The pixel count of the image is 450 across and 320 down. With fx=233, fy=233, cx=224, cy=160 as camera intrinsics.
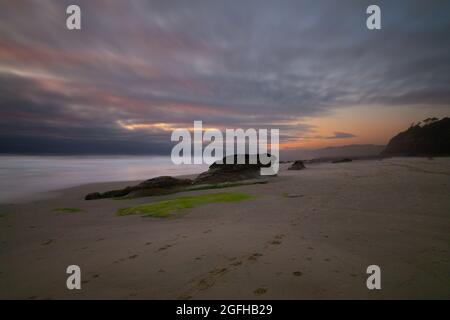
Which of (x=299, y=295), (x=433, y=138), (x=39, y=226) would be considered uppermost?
(x=433, y=138)

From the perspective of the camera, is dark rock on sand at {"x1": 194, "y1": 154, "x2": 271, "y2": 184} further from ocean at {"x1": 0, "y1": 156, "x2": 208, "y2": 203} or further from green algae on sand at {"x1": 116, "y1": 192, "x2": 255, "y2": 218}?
ocean at {"x1": 0, "y1": 156, "x2": 208, "y2": 203}

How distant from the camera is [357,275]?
142 inches

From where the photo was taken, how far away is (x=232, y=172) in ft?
63.5

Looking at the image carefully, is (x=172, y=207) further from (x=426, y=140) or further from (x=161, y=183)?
(x=426, y=140)

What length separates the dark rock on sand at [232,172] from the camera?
18469 millimetres

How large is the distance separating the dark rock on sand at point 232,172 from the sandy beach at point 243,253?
992cm

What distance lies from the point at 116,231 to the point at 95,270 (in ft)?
8.98

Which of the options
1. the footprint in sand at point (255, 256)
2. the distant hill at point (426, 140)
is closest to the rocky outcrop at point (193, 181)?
the footprint in sand at point (255, 256)

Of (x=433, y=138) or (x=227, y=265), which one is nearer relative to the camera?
(x=227, y=265)

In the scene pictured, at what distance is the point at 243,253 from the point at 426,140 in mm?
56065

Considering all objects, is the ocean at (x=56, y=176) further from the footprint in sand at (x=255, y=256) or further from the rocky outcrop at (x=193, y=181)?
the footprint in sand at (x=255, y=256)

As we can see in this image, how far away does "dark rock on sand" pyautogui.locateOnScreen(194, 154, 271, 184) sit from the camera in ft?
60.6
